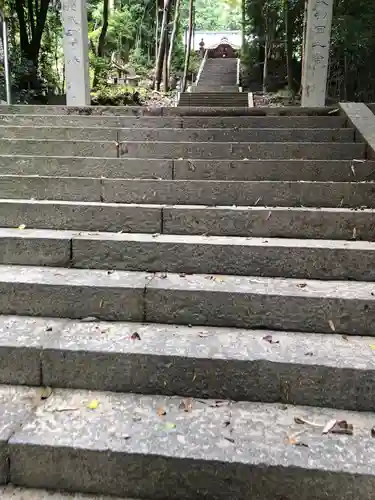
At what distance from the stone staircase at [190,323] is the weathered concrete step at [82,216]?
11 millimetres

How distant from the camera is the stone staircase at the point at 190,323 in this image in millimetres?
1803

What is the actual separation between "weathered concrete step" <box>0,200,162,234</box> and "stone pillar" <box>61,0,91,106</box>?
14.1 feet

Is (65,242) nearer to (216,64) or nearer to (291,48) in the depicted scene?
(291,48)

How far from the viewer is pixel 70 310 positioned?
2.57 m

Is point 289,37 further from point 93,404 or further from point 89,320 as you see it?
point 93,404

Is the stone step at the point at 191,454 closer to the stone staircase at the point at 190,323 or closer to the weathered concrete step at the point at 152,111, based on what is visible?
the stone staircase at the point at 190,323

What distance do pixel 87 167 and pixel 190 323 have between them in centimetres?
209

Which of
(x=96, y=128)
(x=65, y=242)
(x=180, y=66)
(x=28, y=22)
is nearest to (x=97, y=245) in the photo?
(x=65, y=242)

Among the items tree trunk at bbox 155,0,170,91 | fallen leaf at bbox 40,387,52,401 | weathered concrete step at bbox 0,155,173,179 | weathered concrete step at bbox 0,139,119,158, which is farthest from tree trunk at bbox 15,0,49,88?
fallen leaf at bbox 40,387,52,401

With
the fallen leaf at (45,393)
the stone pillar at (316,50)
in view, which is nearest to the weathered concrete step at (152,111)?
the stone pillar at (316,50)

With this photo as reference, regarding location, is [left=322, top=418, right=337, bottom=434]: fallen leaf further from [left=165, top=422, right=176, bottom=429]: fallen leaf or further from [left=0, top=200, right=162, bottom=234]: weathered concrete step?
[left=0, top=200, right=162, bottom=234]: weathered concrete step

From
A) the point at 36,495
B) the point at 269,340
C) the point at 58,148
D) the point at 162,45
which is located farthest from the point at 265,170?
the point at 162,45

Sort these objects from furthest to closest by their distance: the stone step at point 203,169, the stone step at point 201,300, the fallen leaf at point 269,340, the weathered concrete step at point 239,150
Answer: the weathered concrete step at point 239,150 < the stone step at point 203,169 < the stone step at point 201,300 < the fallen leaf at point 269,340

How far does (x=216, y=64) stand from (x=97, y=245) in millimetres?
24846
